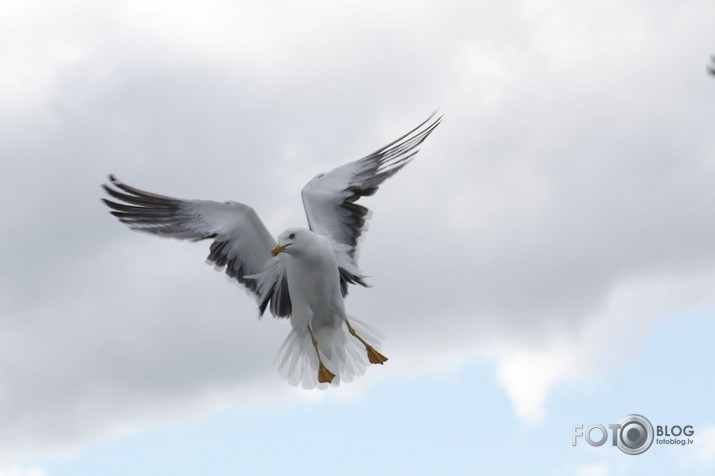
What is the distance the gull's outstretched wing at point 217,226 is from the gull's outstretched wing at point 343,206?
897mm

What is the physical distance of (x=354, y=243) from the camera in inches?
1044

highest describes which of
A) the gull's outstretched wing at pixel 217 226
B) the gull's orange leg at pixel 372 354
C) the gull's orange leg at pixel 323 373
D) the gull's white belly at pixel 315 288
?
the gull's outstretched wing at pixel 217 226

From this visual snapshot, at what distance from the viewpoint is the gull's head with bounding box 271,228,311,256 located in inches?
979

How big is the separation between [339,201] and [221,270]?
2.04 metres

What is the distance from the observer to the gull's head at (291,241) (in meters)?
24.9

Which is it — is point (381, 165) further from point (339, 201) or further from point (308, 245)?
point (308, 245)

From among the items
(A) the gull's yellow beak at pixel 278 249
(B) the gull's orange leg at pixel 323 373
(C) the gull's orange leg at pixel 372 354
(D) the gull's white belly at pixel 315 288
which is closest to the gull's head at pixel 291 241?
(A) the gull's yellow beak at pixel 278 249

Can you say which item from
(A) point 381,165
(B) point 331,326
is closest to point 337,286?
(B) point 331,326

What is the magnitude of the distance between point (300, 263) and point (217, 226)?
1.55 m

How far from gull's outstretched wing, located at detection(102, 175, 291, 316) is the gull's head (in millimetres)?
1030

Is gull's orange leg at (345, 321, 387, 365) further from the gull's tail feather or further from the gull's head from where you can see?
the gull's head

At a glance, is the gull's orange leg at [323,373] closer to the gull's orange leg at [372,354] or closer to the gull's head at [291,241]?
the gull's orange leg at [372,354]

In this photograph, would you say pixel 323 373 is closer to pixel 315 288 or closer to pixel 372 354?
pixel 372 354

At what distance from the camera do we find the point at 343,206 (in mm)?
26672
